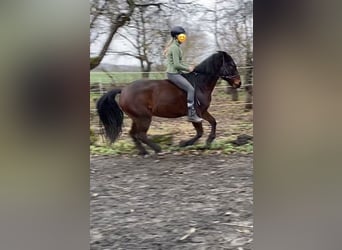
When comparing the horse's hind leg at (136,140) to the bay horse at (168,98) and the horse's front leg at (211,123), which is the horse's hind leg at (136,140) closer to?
the bay horse at (168,98)

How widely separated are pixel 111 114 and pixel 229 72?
1.95ft

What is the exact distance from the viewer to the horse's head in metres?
1.84

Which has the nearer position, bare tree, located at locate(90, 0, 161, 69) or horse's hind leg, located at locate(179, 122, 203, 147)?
bare tree, located at locate(90, 0, 161, 69)

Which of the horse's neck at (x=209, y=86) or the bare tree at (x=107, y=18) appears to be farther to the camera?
the horse's neck at (x=209, y=86)

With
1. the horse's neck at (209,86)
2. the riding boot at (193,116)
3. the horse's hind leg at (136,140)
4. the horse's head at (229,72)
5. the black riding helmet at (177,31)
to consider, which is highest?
the black riding helmet at (177,31)

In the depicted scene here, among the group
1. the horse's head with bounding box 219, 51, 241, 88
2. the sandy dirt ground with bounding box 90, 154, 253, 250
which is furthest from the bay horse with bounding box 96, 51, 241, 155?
the sandy dirt ground with bounding box 90, 154, 253, 250

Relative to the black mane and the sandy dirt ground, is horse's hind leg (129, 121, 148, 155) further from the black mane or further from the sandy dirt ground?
the black mane

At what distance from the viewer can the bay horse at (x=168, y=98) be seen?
1.84 meters

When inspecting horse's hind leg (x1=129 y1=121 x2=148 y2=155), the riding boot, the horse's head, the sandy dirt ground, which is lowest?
the sandy dirt ground

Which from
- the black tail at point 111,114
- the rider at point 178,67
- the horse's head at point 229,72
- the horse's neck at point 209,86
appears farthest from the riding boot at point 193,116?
the black tail at point 111,114

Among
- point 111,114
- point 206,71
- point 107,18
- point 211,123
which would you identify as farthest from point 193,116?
point 107,18

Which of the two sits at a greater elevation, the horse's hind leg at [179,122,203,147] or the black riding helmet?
the black riding helmet

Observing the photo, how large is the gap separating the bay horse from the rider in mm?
20
